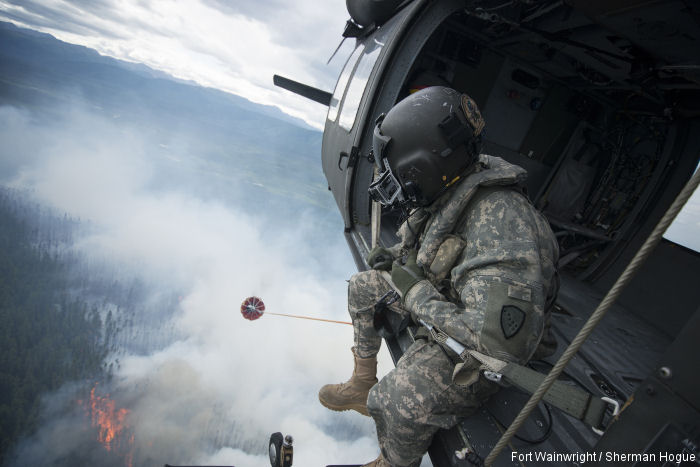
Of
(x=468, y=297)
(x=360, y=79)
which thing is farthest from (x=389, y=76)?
(x=468, y=297)

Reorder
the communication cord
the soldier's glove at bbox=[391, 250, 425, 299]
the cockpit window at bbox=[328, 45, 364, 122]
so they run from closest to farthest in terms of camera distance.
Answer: the communication cord
the soldier's glove at bbox=[391, 250, 425, 299]
the cockpit window at bbox=[328, 45, 364, 122]

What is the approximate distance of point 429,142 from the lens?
1737 mm

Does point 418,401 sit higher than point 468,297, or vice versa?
point 468,297

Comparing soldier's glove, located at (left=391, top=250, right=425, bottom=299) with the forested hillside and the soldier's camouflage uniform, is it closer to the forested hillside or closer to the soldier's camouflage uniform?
the soldier's camouflage uniform

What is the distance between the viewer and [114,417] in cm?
7275

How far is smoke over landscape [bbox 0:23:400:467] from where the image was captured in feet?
227

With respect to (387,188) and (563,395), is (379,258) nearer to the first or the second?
(387,188)

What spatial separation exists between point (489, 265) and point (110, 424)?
3987 inches

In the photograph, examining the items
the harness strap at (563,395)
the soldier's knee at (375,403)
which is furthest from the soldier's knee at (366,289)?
the harness strap at (563,395)

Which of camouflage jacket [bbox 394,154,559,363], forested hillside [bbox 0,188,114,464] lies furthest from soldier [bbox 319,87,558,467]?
forested hillside [bbox 0,188,114,464]

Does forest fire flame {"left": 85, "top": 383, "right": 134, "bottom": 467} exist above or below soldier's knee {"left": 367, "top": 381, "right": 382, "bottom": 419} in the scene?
below

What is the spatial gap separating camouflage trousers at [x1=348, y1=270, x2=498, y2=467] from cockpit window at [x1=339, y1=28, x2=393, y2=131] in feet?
8.33

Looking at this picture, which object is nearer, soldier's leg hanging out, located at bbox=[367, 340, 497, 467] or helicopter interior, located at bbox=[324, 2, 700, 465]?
soldier's leg hanging out, located at bbox=[367, 340, 497, 467]

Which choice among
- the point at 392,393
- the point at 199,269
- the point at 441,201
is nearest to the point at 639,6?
the point at 441,201
